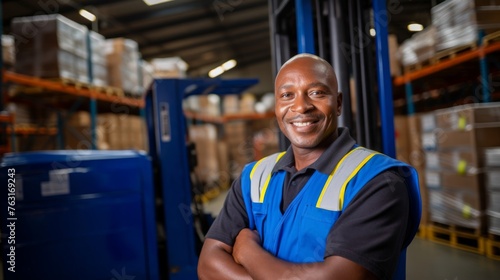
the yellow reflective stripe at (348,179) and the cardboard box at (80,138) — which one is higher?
the cardboard box at (80,138)

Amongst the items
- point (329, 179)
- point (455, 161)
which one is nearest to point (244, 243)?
point (329, 179)

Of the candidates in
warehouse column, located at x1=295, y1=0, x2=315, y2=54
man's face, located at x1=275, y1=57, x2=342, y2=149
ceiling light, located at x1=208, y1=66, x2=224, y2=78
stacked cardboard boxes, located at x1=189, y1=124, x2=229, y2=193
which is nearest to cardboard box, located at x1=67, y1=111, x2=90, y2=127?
stacked cardboard boxes, located at x1=189, y1=124, x2=229, y2=193

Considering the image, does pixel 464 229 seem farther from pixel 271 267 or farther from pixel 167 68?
pixel 167 68

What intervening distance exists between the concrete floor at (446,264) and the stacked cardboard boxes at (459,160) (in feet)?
1.30

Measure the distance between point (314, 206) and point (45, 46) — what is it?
564 cm

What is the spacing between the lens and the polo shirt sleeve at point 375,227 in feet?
3.85

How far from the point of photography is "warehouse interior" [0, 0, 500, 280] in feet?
7.98

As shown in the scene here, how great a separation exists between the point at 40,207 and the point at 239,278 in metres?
2.09

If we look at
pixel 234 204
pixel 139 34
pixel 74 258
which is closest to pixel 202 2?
pixel 139 34

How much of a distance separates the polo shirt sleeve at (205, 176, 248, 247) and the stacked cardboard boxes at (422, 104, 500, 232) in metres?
3.87

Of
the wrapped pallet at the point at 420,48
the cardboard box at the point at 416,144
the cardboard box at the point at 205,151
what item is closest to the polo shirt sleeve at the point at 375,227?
the cardboard box at the point at 416,144

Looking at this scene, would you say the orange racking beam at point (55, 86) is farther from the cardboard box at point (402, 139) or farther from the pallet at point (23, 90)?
the cardboard box at point (402, 139)

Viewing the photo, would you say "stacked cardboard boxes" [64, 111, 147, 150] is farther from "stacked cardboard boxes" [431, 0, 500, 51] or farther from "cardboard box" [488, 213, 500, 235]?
"cardboard box" [488, 213, 500, 235]

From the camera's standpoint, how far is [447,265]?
4.05 metres
